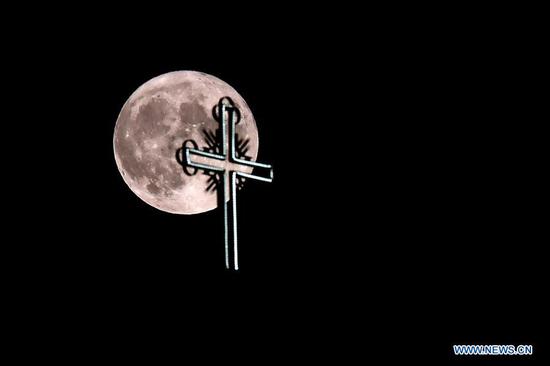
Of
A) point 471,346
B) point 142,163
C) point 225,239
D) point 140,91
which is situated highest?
point 140,91

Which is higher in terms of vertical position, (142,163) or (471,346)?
(142,163)

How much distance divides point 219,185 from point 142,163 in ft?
3.53

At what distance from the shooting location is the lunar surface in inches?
213

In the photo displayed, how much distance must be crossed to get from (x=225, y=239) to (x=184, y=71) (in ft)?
8.05

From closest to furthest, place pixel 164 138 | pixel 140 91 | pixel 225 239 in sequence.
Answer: pixel 225 239 < pixel 164 138 < pixel 140 91

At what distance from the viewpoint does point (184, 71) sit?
5984 mm

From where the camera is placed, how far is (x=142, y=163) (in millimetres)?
5641

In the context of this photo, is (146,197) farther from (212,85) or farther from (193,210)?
(212,85)

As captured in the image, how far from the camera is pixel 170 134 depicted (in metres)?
5.42

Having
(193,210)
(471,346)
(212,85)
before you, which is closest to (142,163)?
(193,210)

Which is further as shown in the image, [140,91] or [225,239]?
[140,91]

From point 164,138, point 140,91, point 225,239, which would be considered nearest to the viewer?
point 225,239

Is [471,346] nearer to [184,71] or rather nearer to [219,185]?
[219,185]

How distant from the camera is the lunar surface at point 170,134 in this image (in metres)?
5.41
